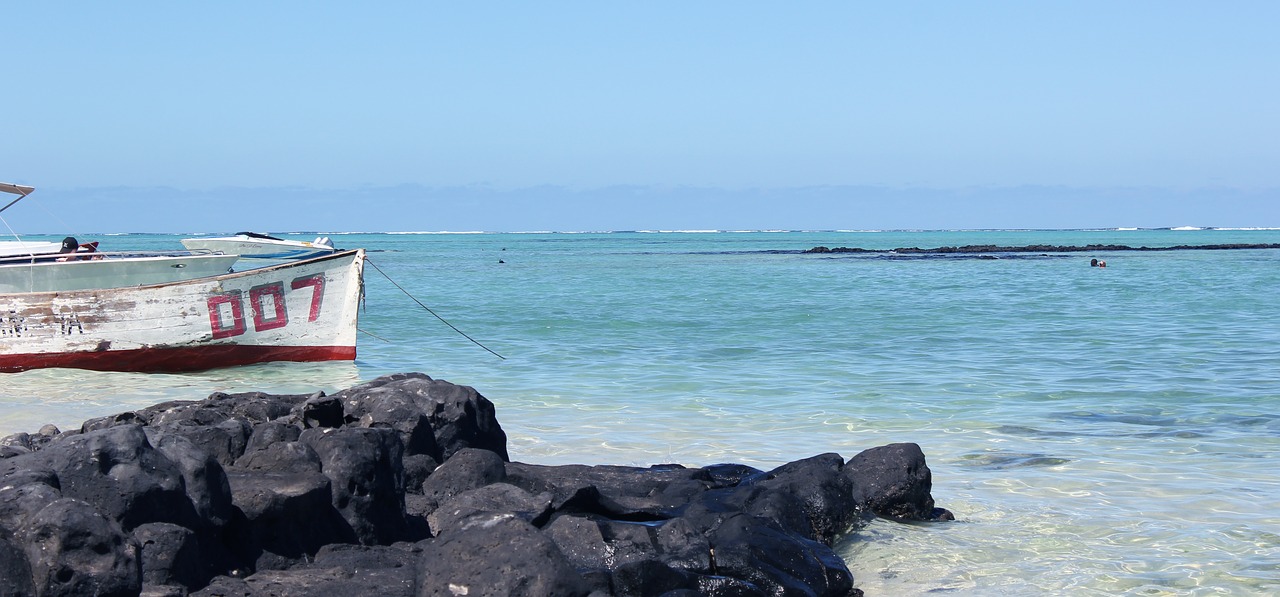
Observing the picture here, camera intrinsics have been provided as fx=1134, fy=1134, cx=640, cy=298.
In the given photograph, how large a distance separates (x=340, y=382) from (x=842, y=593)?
9001mm

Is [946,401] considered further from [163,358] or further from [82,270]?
[82,270]

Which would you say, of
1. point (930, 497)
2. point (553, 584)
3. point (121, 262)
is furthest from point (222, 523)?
point (121, 262)

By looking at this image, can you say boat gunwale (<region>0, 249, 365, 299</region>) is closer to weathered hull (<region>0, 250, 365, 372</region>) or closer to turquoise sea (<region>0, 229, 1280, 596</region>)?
weathered hull (<region>0, 250, 365, 372</region>)

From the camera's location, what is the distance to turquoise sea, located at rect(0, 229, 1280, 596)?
5715 mm

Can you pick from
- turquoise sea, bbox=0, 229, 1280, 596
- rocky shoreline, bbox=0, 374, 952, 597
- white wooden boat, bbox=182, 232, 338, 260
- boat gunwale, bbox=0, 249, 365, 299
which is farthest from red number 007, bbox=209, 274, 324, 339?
rocky shoreline, bbox=0, 374, 952, 597

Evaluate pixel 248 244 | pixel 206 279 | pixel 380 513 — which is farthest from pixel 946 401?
pixel 248 244

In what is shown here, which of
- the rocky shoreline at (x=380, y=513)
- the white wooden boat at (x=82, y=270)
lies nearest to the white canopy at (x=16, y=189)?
the white wooden boat at (x=82, y=270)

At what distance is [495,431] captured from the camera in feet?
22.5

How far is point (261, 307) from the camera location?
45.7 ft

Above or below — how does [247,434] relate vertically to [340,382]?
above

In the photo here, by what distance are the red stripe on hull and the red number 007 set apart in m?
0.27

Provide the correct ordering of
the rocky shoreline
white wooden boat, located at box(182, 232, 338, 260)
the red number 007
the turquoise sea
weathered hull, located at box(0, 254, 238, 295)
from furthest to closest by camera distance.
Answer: white wooden boat, located at box(182, 232, 338, 260)
weathered hull, located at box(0, 254, 238, 295)
the red number 007
the turquoise sea
the rocky shoreline

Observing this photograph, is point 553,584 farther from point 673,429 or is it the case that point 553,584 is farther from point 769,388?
point 769,388

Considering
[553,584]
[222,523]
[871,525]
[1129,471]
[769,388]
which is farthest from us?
[769,388]
